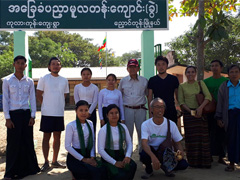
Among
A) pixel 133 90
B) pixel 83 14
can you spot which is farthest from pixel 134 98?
pixel 83 14

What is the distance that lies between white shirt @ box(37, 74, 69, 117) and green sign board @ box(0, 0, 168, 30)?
5.07ft

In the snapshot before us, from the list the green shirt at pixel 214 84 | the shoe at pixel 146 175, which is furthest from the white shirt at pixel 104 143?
the green shirt at pixel 214 84

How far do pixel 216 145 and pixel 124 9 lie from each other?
325cm

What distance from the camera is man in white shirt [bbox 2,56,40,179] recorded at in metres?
4.10

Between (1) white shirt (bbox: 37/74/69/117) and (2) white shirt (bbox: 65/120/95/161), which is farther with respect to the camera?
(1) white shirt (bbox: 37/74/69/117)

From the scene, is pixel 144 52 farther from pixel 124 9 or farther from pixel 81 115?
pixel 81 115

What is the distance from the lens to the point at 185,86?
4.53 meters

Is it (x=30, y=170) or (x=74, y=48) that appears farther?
(x=74, y=48)

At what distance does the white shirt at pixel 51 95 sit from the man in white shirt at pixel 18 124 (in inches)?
9.2

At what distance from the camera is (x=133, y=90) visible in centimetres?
464

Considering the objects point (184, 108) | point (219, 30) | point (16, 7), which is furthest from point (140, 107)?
point (16, 7)

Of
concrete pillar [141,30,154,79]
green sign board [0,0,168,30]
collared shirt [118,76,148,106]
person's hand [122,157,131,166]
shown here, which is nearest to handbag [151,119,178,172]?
person's hand [122,157,131,166]

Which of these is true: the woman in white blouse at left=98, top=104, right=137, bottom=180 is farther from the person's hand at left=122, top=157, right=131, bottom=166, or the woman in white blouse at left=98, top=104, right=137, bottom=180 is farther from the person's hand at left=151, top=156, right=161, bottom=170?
the person's hand at left=151, top=156, right=161, bottom=170

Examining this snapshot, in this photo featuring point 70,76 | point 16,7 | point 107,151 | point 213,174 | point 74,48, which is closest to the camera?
point 107,151
